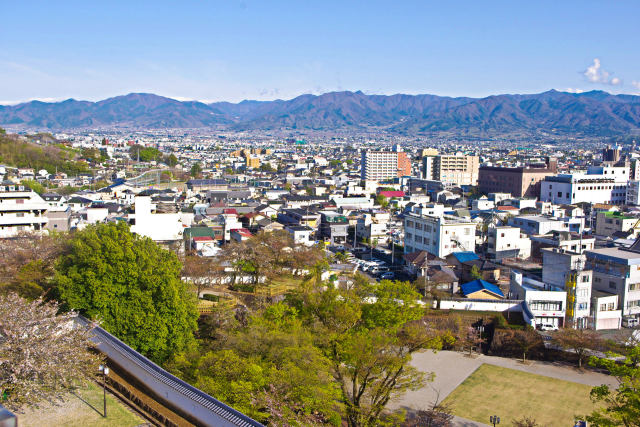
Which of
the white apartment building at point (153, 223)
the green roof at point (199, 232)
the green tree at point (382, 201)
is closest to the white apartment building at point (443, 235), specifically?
the green roof at point (199, 232)

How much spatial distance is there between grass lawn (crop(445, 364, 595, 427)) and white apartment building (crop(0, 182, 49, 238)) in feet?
44.9

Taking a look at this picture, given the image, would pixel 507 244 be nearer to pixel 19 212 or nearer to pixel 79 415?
pixel 79 415

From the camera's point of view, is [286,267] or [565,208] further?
[565,208]

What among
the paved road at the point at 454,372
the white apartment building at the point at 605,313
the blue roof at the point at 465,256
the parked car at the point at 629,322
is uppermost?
the blue roof at the point at 465,256

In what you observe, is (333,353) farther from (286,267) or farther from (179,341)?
(286,267)

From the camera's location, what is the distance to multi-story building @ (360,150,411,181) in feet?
171

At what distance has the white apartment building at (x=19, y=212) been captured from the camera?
1672 cm

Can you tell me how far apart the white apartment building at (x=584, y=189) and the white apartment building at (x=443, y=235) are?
16.5 m

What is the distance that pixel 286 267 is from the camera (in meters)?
15.3

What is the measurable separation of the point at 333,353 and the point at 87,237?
16.8 ft

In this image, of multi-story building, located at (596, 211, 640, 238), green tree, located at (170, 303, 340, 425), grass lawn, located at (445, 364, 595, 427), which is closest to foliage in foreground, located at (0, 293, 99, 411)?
green tree, located at (170, 303, 340, 425)

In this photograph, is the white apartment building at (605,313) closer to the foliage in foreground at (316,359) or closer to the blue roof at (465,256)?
the blue roof at (465,256)

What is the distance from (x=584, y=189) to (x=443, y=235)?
60.4 ft

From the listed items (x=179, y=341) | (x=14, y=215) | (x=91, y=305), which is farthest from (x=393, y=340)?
(x=14, y=215)
